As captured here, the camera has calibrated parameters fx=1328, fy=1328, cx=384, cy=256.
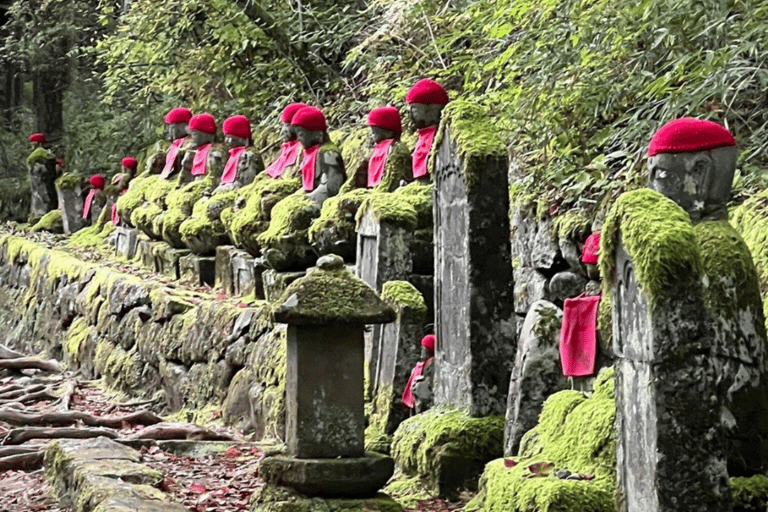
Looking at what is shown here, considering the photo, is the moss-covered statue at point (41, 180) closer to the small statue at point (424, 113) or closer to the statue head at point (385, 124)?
the statue head at point (385, 124)

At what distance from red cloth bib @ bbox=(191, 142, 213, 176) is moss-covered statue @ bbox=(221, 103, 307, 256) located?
7.49ft

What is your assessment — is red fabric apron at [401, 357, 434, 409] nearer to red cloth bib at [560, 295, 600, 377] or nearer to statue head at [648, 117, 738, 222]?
red cloth bib at [560, 295, 600, 377]


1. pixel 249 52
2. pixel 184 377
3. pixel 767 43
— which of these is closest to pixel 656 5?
pixel 767 43

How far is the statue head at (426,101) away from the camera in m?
9.30

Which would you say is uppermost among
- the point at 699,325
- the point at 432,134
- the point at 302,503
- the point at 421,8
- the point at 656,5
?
the point at 421,8

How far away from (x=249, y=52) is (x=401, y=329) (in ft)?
33.8

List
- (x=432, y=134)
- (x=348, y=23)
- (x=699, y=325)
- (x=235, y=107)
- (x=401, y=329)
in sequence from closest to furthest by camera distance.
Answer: (x=699, y=325) → (x=401, y=329) → (x=432, y=134) → (x=348, y=23) → (x=235, y=107)

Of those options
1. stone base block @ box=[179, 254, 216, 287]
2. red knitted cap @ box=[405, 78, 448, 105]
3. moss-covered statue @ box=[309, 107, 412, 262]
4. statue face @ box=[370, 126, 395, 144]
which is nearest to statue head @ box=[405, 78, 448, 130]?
A: red knitted cap @ box=[405, 78, 448, 105]

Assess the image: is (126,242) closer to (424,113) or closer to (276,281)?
(276,281)

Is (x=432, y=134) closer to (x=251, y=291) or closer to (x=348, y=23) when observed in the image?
(x=251, y=291)

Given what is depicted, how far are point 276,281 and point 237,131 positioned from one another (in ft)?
11.5

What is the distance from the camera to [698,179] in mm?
5242

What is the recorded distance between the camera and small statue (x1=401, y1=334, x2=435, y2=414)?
8.00 m

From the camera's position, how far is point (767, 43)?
25.1 feet
